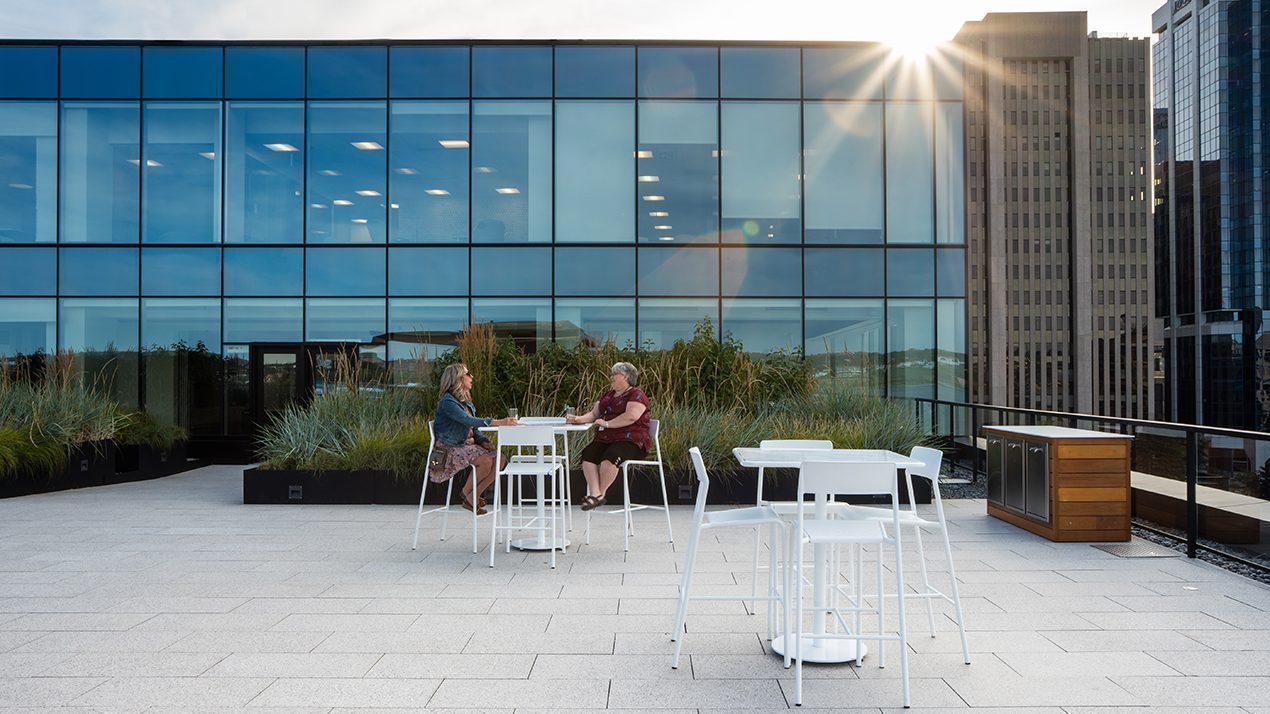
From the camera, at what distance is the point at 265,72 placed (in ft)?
49.9

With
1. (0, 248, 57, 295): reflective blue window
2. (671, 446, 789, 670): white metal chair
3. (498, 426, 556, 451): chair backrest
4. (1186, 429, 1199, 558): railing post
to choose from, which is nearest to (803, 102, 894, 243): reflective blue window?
(1186, 429, 1199, 558): railing post

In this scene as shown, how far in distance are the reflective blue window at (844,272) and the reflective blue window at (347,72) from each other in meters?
7.69

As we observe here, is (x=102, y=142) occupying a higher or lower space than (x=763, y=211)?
higher

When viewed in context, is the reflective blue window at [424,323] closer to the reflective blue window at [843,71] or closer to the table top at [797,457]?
the reflective blue window at [843,71]

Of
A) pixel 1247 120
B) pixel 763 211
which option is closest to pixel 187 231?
pixel 763 211

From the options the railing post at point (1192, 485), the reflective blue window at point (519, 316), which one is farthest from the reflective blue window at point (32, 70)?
the railing post at point (1192, 485)

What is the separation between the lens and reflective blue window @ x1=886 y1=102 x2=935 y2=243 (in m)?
15.1

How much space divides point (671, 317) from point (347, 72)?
674 centimetres

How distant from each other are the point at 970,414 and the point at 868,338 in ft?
12.1

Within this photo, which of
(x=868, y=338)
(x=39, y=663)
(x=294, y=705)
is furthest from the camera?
(x=868, y=338)

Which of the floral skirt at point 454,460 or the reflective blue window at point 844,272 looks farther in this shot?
the reflective blue window at point 844,272

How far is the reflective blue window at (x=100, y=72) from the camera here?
15148 mm

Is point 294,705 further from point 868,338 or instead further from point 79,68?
point 79,68

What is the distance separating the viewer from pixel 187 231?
14977 millimetres
